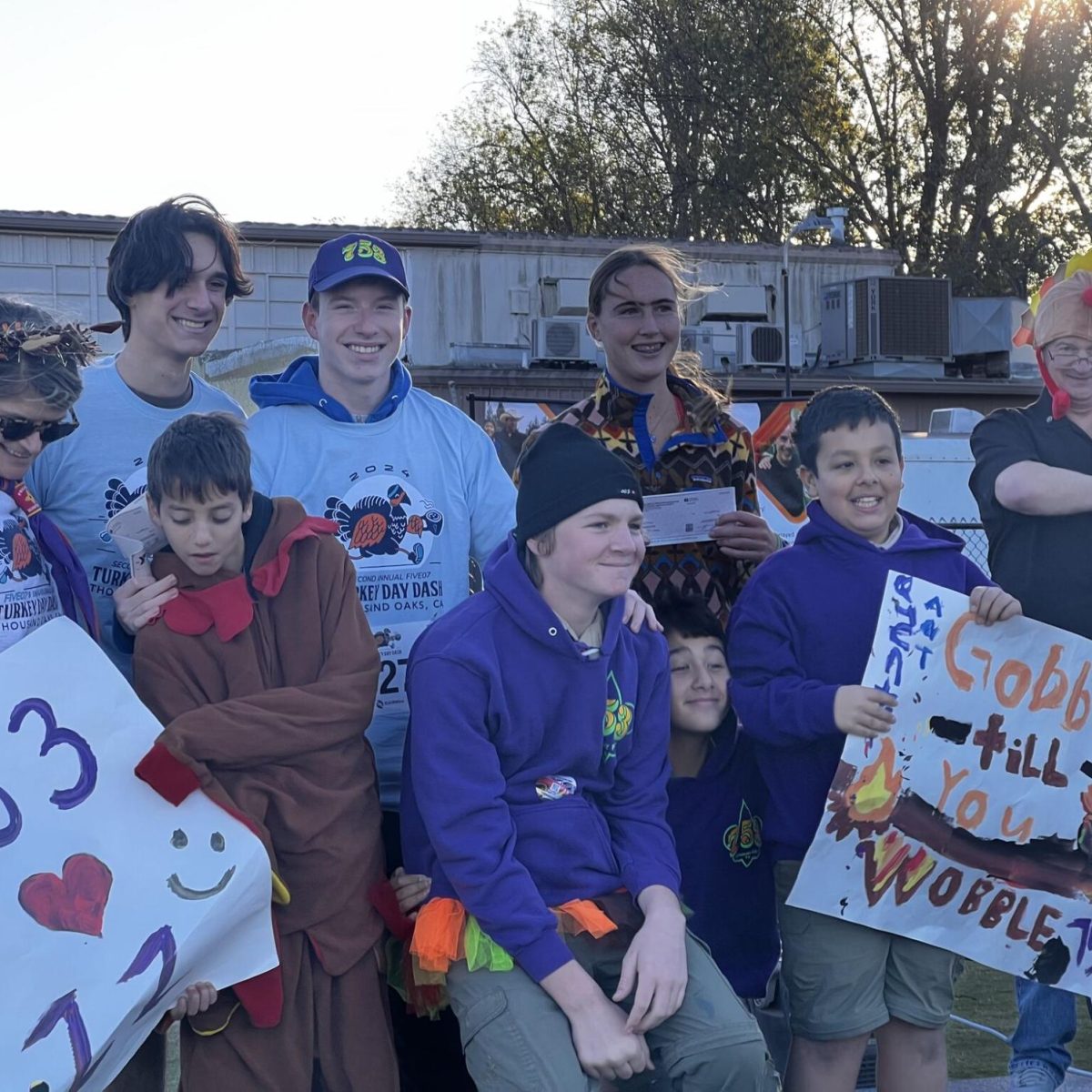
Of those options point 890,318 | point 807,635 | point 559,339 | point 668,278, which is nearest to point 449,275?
point 559,339

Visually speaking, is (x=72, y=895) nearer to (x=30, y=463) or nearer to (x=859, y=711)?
(x=30, y=463)

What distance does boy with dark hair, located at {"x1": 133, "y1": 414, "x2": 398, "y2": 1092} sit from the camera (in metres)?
3.01

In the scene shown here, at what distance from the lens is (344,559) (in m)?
3.28

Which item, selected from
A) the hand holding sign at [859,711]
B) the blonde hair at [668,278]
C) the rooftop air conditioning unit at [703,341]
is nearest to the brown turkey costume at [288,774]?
the hand holding sign at [859,711]

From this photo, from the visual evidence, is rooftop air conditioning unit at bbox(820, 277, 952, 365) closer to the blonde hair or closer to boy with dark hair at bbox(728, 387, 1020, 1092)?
the blonde hair

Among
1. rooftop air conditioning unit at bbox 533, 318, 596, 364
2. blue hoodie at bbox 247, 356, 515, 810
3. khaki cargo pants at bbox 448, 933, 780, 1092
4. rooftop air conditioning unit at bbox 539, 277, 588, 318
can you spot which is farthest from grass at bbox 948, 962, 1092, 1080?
rooftop air conditioning unit at bbox 539, 277, 588, 318

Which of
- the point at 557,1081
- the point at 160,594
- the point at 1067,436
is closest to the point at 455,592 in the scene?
the point at 160,594

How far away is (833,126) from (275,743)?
27733mm

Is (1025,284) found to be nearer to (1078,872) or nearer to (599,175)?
(599,175)

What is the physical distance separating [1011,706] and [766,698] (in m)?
0.67

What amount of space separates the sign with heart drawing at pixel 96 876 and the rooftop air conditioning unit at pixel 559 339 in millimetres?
18406

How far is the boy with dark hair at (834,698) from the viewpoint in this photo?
3.48 metres

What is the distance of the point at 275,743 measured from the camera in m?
3.02

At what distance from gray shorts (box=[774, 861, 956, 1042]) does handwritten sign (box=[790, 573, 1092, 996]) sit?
5 centimetres
